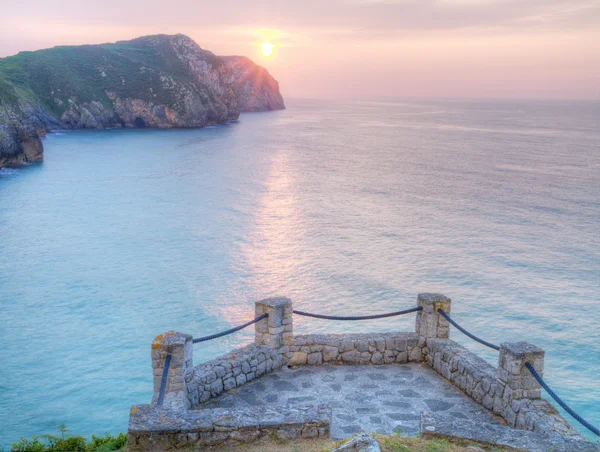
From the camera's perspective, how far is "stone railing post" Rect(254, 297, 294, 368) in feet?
36.4

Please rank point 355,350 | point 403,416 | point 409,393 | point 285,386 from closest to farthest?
point 403,416 → point 409,393 → point 285,386 → point 355,350

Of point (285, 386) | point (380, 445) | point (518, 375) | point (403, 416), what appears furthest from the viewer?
point (285, 386)

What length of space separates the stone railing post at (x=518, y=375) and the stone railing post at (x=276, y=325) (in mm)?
4318

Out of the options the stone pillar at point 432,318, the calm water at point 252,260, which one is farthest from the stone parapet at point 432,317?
the calm water at point 252,260

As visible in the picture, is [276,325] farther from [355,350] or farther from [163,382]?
[163,382]

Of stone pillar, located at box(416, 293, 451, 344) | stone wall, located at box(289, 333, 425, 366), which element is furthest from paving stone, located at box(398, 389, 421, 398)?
stone pillar, located at box(416, 293, 451, 344)

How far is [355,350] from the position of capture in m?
11.7

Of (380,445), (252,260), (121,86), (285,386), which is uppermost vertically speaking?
(121,86)

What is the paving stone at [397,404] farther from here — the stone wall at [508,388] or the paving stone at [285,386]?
the paving stone at [285,386]

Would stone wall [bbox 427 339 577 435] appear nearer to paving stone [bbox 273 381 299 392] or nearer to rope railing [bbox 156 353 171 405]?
paving stone [bbox 273 381 299 392]

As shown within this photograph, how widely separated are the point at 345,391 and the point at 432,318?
261 centimetres

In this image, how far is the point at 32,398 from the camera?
19.1 metres

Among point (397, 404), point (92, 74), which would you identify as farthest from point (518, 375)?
point (92, 74)

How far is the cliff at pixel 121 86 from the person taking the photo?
348ft
